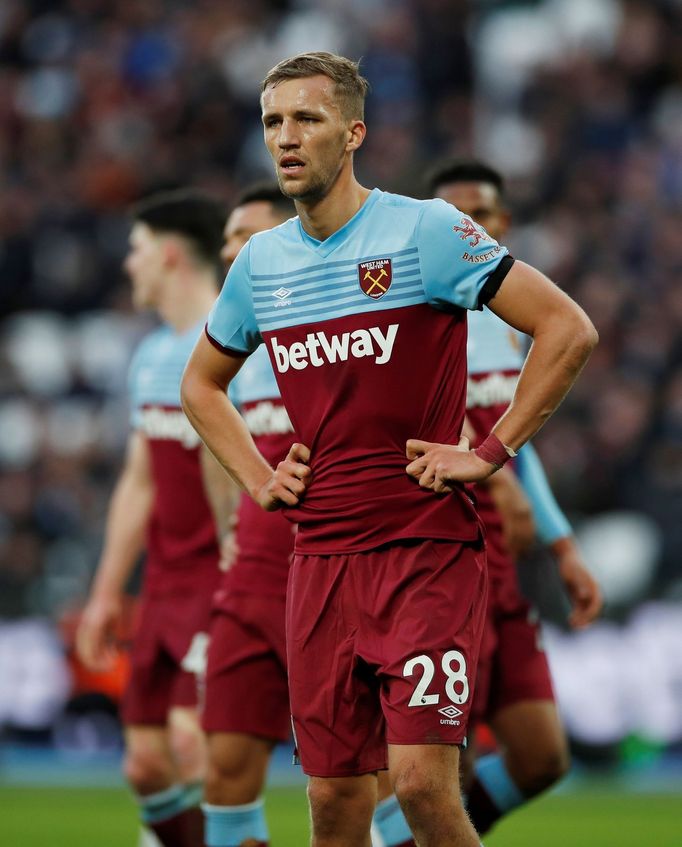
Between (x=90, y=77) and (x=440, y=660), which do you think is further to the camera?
(x=90, y=77)

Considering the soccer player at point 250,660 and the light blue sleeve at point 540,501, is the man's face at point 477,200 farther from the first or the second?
the soccer player at point 250,660

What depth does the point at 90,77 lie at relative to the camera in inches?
672

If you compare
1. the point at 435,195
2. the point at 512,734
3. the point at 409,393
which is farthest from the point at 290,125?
the point at 512,734

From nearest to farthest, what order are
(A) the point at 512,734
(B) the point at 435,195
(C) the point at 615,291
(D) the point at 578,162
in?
(A) the point at 512,734, (B) the point at 435,195, (C) the point at 615,291, (D) the point at 578,162

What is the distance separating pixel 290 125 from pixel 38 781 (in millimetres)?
7529

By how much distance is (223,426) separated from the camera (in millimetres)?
5238

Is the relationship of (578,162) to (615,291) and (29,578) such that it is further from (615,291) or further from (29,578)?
(29,578)

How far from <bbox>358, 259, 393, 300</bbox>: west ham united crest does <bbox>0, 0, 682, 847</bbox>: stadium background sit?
19.0ft

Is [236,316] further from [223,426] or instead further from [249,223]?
[249,223]

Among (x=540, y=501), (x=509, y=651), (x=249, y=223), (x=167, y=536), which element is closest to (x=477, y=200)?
(x=249, y=223)

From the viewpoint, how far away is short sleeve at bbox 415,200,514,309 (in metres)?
4.67

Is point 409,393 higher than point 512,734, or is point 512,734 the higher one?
point 409,393

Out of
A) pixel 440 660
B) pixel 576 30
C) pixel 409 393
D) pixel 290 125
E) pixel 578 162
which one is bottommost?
pixel 440 660

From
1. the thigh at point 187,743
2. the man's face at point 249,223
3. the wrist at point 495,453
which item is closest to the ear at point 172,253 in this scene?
the man's face at point 249,223
